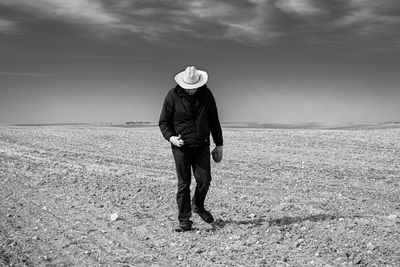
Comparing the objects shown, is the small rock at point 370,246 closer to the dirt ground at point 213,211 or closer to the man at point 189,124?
the dirt ground at point 213,211

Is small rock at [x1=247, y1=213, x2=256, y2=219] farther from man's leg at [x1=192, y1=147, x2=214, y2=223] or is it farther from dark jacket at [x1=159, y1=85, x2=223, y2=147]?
dark jacket at [x1=159, y1=85, x2=223, y2=147]

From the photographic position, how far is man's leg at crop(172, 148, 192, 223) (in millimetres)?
7887

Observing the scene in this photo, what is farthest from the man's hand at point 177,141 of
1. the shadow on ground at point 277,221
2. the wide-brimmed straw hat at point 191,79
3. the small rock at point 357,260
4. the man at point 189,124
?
the small rock at point 357,260

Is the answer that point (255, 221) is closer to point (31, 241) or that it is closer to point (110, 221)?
point (110, 221)

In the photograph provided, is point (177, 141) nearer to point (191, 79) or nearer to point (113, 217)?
point (191, 79)

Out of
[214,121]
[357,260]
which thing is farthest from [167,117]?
[357,260]

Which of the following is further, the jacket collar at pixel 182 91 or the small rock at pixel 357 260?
the jacket collar at pixel 182 91

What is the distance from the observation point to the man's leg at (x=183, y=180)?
7.89 metres

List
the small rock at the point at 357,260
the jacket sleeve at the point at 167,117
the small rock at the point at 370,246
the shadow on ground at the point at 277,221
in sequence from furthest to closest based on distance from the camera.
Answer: the shadow on ground at the point at 277,221 → the jacket sleeve at the point at 167,117 → the small rock at the point at 370,246 → the small rock at the point at 357,260

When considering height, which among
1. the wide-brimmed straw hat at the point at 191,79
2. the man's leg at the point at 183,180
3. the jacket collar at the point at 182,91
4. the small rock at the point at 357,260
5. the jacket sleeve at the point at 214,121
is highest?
the wide-brimmed straw hat at the point at 191,79

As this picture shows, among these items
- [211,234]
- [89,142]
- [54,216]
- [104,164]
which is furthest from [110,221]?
[89,142]

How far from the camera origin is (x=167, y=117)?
25.8 feet

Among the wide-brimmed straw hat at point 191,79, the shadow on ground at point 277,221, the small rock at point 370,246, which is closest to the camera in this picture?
the small rock at point 370,246

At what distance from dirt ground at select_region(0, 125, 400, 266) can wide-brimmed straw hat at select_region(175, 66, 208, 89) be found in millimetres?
2238
